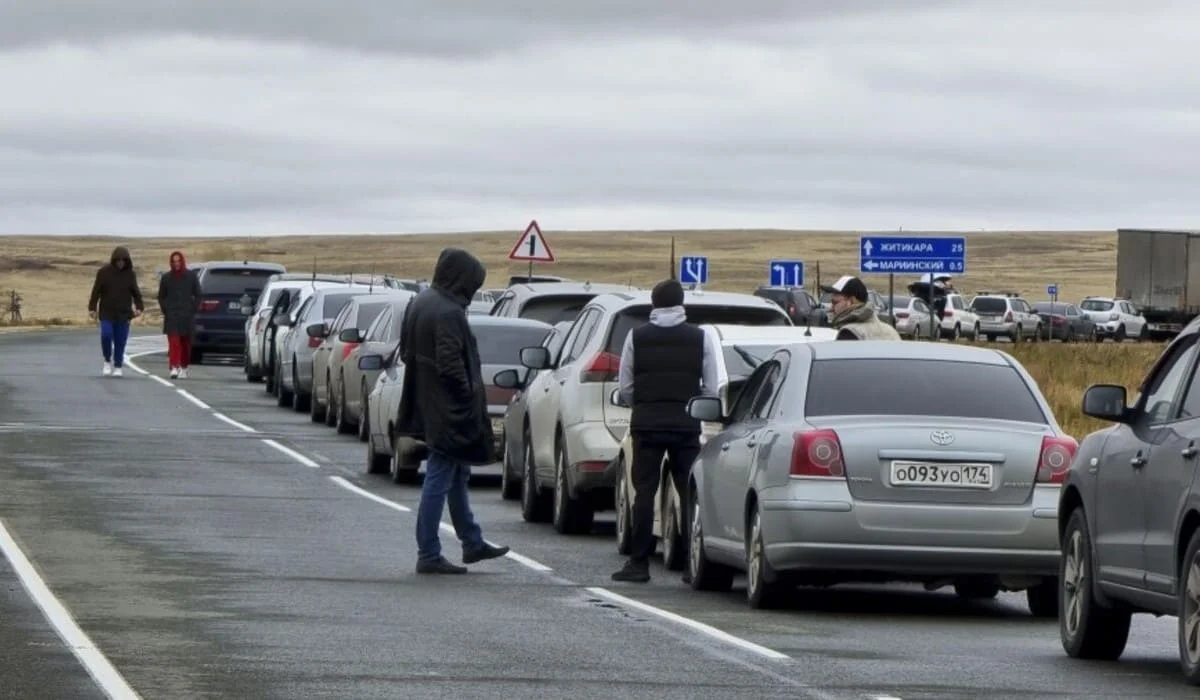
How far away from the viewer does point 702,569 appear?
15.5m

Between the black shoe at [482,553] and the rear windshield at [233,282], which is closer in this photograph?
the black shoe at [482,553]

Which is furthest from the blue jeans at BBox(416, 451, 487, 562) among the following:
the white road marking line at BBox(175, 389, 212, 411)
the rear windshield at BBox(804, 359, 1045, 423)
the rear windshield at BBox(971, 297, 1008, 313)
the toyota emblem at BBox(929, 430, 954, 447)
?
the rear windshield at BBox(971, 297, 1008, 313)

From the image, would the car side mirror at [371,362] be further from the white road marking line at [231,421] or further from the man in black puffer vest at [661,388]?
the man in black puffer vest at [661,388]

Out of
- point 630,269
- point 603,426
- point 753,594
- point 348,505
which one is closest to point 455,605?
point 753,594

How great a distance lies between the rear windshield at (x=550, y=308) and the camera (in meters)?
26.7

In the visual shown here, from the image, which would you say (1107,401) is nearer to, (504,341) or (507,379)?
(507,379)

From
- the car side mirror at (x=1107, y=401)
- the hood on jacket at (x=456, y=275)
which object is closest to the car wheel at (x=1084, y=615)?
the car side mirror at (x=1107, y=401)

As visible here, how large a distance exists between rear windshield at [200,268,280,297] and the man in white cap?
3057cm

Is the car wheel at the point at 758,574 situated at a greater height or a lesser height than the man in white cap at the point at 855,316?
lesser

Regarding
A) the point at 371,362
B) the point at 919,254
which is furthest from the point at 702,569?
the point at 919,254

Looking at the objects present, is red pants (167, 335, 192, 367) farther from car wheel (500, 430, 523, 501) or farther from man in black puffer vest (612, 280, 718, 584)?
man in black puffer vest (612, 280, 718, 584)

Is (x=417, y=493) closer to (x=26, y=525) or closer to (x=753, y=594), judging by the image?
(x=26, y=525)

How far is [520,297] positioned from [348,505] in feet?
21.1

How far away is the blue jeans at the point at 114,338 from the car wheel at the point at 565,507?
830 inches
